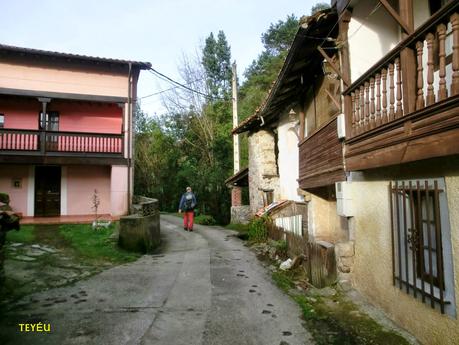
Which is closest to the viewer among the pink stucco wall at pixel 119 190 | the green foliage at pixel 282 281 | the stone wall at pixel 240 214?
the green foliage at pixel 282 281

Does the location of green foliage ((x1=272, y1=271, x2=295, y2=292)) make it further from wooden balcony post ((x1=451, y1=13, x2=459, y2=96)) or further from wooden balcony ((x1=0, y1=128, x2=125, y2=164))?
wooden balcony ((x1=0, y1=128, x2=125, y2=164))

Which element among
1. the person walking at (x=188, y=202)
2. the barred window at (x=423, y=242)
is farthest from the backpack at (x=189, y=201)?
the barred window at (x=423, y=242)

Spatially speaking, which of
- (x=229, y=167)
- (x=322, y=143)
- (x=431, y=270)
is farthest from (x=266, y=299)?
(x=229, y=167)

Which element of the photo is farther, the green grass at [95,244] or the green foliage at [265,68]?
the green foliage at [265,68]

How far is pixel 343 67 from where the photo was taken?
6094mm

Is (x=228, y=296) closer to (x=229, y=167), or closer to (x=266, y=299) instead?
(x=266, y=299)

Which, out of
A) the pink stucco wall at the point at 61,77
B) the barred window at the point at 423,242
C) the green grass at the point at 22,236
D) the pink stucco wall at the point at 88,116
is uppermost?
the pink stucco wall at the point at 61,77

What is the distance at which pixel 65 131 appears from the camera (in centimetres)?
1356

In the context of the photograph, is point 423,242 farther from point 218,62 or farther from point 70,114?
point 218,62

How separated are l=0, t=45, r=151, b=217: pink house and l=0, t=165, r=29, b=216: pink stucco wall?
0.04m

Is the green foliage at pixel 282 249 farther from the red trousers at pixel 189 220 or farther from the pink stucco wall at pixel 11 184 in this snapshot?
the pink stucco wall at pixel 11 184

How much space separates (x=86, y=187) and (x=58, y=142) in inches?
94.3

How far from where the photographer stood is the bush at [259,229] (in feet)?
37.6

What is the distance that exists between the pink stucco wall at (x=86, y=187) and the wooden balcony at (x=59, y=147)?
1.46 metres
